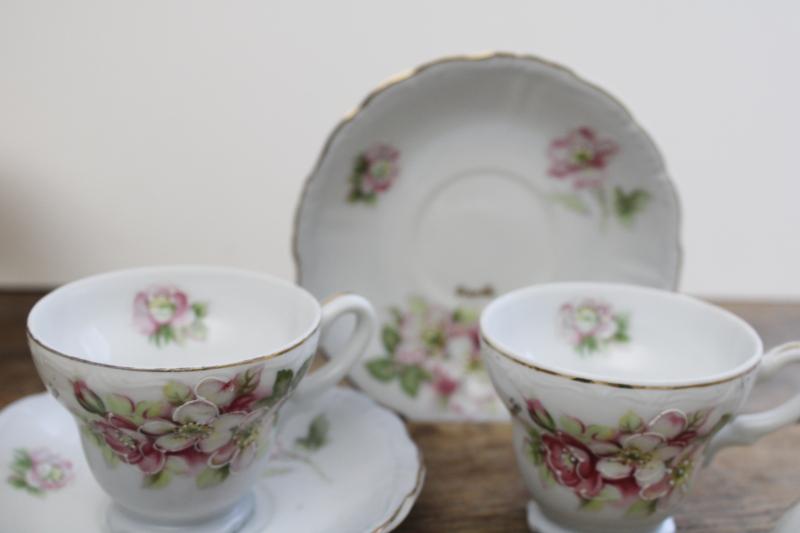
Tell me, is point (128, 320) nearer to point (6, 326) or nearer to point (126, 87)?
point (6, 326)

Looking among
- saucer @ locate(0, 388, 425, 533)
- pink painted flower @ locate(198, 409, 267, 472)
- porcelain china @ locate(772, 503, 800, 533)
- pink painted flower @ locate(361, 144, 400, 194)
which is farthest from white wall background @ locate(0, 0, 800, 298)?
porcelain china @ locate(772, 503, 800, 533)

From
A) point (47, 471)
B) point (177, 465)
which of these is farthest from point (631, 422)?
point (47, 471)

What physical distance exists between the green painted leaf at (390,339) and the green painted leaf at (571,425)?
22cm

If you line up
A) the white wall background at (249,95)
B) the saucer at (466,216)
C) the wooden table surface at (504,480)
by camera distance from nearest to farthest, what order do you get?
1. the wooden table surface at (504,480)
2. the saucer at (466,216)
3. the white wall background at (249,95)

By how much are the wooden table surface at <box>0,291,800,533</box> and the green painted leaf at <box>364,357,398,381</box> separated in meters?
0.04

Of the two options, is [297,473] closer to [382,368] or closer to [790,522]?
[382,368]

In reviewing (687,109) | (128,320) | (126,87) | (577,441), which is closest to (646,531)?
(577,441)

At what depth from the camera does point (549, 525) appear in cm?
49

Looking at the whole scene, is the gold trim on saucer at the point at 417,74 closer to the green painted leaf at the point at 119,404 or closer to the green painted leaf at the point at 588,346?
the green painted leaf at the point at 588,346

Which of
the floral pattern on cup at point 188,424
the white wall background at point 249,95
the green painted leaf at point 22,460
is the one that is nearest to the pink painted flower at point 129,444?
the floral pattern on cup at point 188,424

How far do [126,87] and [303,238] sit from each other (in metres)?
0.34

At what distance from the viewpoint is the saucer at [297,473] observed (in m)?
0.48

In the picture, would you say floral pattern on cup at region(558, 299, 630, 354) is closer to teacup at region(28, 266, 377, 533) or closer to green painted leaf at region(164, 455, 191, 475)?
teacup at region(28, 266, 377, 533)

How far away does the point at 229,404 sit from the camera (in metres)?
0.42
